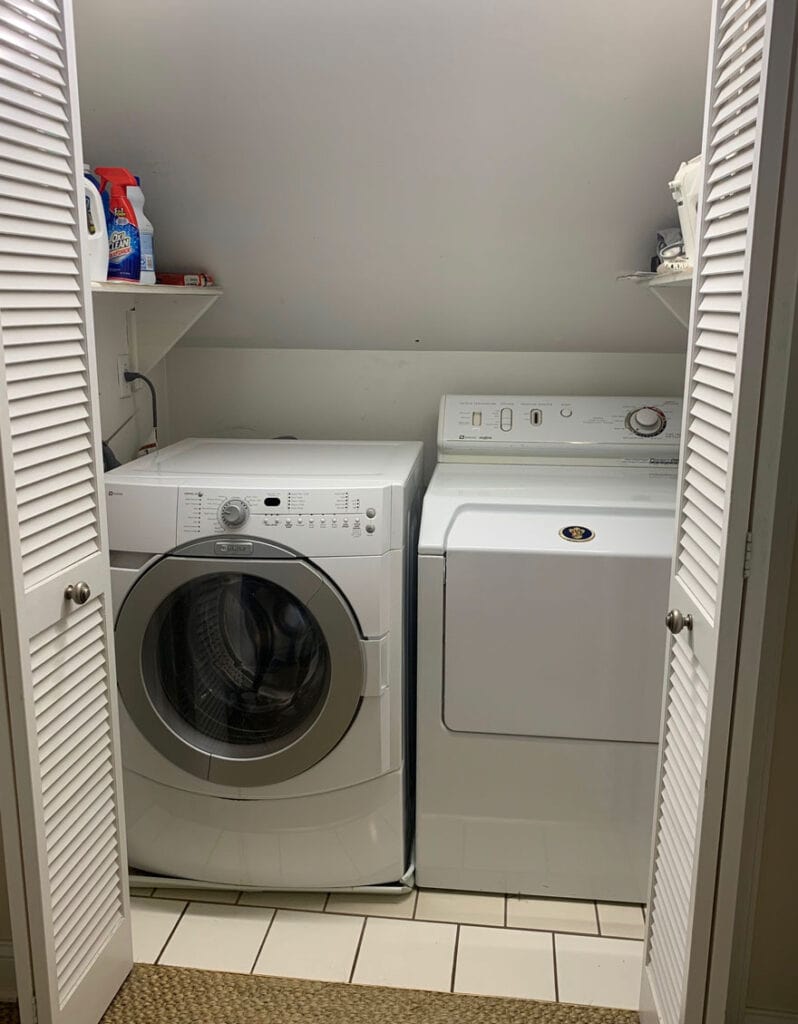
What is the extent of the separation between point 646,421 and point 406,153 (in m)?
0.93

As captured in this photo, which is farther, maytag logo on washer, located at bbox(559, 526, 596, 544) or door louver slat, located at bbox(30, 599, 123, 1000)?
maytag logo on washer, located at bbox(559, 526, 596, 544)

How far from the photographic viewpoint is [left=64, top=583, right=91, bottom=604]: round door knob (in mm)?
1511

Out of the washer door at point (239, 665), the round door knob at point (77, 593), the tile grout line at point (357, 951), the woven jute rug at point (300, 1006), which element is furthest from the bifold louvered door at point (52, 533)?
the tile grout line at point (357, 951)

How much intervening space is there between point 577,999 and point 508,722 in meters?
0.56

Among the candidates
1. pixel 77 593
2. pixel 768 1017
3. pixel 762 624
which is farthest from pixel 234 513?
pixel 768 1017

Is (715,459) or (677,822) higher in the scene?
(715,459)

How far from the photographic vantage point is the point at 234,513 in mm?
1952

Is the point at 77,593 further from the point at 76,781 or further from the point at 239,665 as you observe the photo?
the point at 239,665

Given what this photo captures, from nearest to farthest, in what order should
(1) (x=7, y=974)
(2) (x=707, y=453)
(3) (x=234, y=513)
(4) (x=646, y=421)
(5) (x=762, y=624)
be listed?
(5) (x=762, y=624)
(2) (x=707, y=453)
(1) (x=7, y=974)
(3) (x=234, y=513)
(4) (x=646, y=421)

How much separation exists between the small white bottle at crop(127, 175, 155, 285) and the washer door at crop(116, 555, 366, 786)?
73cm

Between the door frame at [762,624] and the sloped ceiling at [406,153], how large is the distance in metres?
0.97

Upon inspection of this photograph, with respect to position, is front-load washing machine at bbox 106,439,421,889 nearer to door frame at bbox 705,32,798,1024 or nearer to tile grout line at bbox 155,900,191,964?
tile grout line at bbox 155,900,191,964

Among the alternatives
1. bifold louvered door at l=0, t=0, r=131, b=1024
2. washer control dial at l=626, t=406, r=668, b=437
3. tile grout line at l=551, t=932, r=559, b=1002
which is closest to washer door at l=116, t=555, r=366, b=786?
bifold louvered door at l=0, t=0, r=131, b=1024

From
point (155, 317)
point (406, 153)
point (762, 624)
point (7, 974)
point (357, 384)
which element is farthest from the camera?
point (357, 384)
